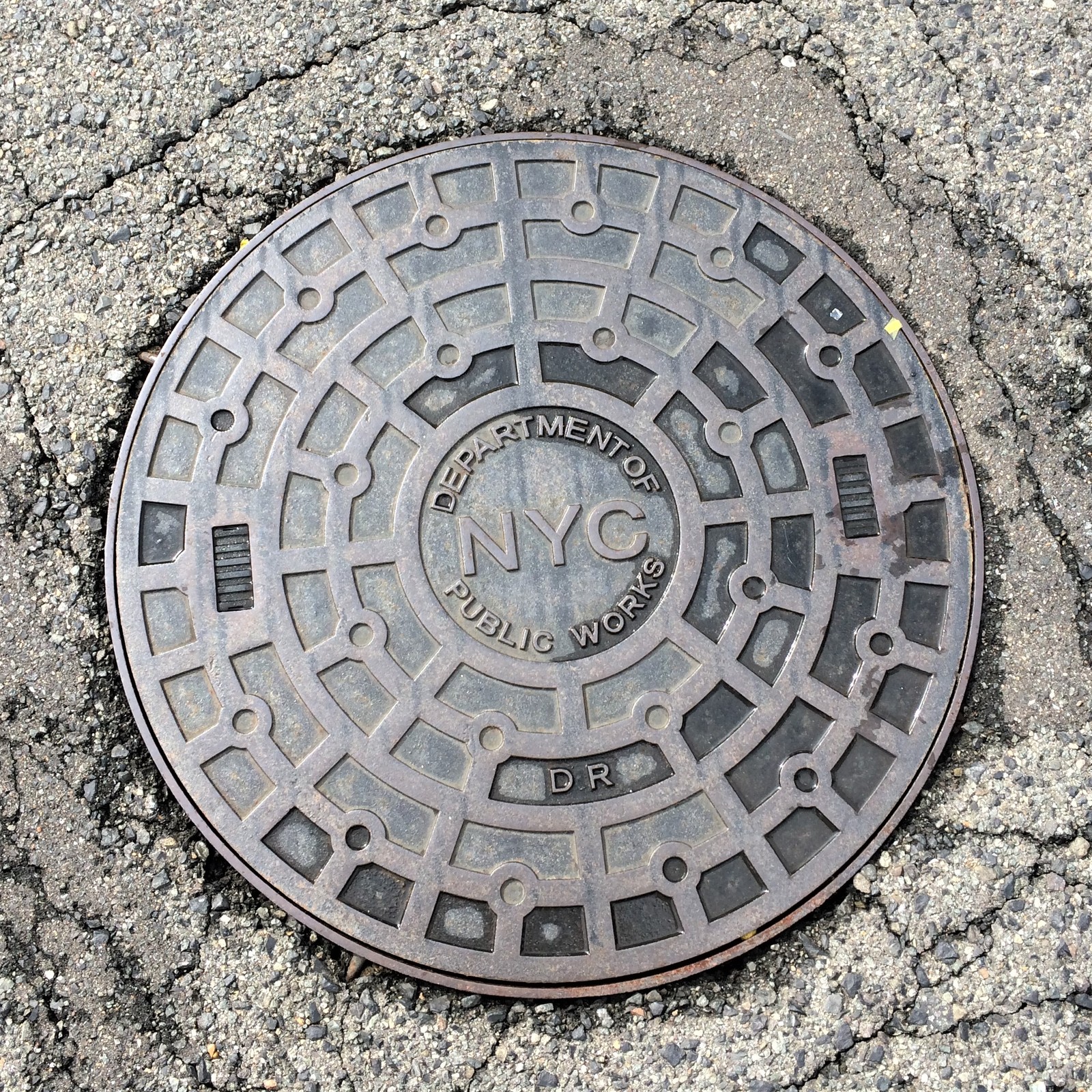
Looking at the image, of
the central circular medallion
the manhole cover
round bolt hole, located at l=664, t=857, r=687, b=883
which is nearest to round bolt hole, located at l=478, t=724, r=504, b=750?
the manhole cover

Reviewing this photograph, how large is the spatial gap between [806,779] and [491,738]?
0.74 m

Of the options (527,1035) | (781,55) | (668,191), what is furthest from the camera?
(781,55)

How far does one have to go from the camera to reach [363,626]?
231 centimetres

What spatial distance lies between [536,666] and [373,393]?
0.76 metres

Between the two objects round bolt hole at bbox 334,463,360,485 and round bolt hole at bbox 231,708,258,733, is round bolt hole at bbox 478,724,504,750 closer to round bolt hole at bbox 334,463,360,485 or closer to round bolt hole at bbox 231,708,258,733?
round bolt hole at bbox 231,708,258,733

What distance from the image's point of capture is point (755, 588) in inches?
93.3

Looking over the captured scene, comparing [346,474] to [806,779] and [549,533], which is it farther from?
[806,779]

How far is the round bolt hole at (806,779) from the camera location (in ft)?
7.57

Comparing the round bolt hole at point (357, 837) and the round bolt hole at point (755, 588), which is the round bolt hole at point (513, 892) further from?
the round bolt hole at point (755, 588)

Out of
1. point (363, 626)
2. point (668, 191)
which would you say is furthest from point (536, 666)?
point (668, 191)

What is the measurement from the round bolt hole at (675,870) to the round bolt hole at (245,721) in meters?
0.99

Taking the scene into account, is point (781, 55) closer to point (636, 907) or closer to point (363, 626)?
point (363, 626)

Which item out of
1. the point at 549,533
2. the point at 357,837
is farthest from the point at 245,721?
the point at 549,533

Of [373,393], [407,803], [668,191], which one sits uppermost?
[668,191]
